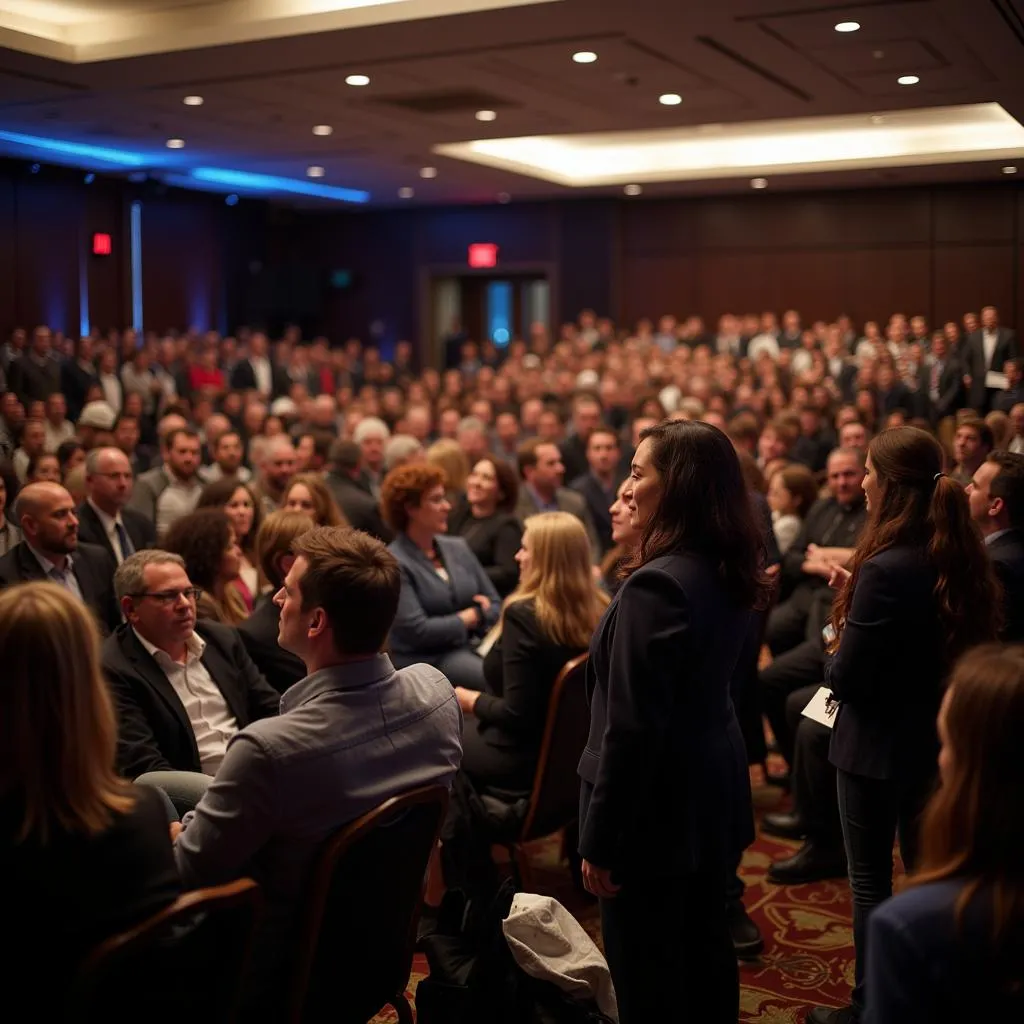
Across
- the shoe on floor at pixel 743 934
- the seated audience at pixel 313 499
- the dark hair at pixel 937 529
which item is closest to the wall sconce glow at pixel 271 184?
the seated audience at pixel 313 499

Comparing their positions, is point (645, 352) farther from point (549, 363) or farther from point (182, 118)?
point (182, 118)

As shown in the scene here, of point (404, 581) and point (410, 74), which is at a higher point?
point (410, 74)

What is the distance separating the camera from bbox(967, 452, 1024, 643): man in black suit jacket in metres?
3.34

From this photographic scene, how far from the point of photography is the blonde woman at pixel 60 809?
5.76ft

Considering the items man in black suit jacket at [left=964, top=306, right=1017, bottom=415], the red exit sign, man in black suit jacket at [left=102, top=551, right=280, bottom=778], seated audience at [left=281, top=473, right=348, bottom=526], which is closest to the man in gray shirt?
man in black suit jacket at [left=102, top=551, right=280, bottom=778]

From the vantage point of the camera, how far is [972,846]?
1447 mm

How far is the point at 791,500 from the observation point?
583 cm

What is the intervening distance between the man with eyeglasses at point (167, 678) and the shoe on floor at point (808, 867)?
195cm

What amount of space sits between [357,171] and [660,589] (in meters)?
14.1

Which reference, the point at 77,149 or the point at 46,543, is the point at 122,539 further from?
the point at 77,149

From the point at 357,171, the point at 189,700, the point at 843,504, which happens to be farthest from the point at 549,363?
the point at 189,700

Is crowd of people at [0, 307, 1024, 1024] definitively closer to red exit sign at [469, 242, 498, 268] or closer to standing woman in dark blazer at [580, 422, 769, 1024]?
standing woman in dark blazer at [580, 422, 769, 1024]

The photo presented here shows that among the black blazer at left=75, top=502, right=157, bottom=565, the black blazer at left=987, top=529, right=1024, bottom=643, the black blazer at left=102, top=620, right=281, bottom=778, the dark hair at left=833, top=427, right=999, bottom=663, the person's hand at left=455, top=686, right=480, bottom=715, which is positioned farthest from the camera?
the black blazer at left=75, top=502, right=157, bottom=565

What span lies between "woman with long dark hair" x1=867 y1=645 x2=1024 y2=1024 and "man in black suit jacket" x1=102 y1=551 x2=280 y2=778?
2060 millimetres
